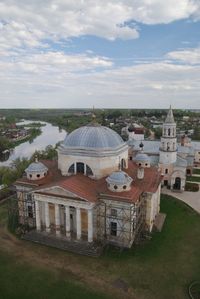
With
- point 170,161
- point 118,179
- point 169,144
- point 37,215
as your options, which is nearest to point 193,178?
point 170,161

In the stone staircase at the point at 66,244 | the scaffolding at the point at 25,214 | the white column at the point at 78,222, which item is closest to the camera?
the stone staircase at the point at 66,244

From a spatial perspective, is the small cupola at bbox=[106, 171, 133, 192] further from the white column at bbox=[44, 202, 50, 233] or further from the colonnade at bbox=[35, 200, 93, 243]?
the white column at bbox=[44, 202, 50, 233]

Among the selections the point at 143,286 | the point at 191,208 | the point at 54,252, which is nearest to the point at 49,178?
the point at 54,252

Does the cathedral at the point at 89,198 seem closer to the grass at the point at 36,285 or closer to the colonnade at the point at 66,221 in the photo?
the colonnade at the point at 66,221

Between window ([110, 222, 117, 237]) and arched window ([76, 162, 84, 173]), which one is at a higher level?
arched window ([76, 162, 84, 173])

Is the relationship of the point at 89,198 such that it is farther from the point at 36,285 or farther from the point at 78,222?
the point at 36,285

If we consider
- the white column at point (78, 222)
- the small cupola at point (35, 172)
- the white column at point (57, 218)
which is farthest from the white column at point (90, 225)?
the small cupola at point (35, 172)

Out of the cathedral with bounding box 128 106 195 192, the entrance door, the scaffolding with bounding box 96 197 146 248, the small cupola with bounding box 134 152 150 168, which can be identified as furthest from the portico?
the entrance door
